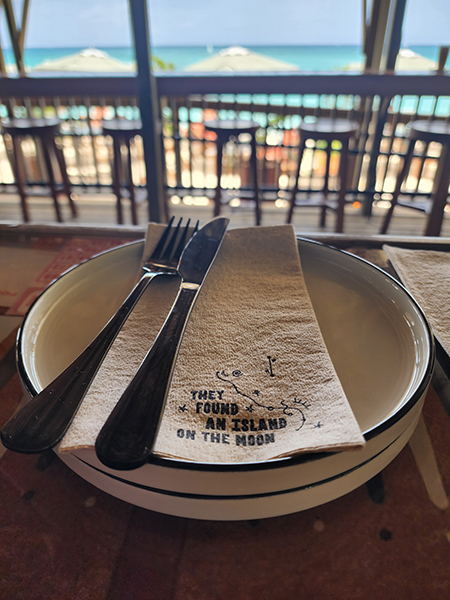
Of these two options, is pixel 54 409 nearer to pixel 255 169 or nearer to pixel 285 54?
pixel 255 169

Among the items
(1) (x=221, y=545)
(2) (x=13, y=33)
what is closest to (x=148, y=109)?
(1) (x=221, y=545)

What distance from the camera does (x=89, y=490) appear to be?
297 millimetres

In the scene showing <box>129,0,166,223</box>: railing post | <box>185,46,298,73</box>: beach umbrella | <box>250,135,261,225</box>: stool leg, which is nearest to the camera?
<box>129,0,166,223</box>: railing post

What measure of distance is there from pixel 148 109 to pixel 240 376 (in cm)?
242

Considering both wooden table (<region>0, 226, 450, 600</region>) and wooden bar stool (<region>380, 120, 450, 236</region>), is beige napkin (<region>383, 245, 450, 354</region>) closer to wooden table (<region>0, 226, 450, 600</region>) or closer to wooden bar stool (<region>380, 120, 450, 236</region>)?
wooden table (<region>0, 226, 450, 600</region>)

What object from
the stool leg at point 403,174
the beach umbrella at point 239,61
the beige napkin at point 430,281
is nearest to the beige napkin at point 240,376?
the beige napkin at point 430,281

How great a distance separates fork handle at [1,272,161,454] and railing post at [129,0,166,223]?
7.53 ft

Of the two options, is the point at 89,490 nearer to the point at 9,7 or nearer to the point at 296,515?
the point at 296,515

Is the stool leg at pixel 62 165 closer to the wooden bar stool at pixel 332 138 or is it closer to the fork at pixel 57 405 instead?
the wooden bar stool at pixel 332 138

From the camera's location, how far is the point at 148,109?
2336mm

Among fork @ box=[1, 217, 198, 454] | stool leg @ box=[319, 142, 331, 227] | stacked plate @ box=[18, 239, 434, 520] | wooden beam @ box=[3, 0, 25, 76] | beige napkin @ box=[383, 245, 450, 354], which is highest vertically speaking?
wooden beam @ box=[3, 0, 25, 76]

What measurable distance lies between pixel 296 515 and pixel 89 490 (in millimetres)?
163

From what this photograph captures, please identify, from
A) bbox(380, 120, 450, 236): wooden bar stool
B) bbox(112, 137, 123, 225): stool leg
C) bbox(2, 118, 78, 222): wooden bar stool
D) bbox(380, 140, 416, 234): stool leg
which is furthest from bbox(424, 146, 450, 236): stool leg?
bbox(2, 118, 78, 222): wooden bar stool

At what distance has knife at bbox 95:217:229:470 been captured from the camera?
0.23m
